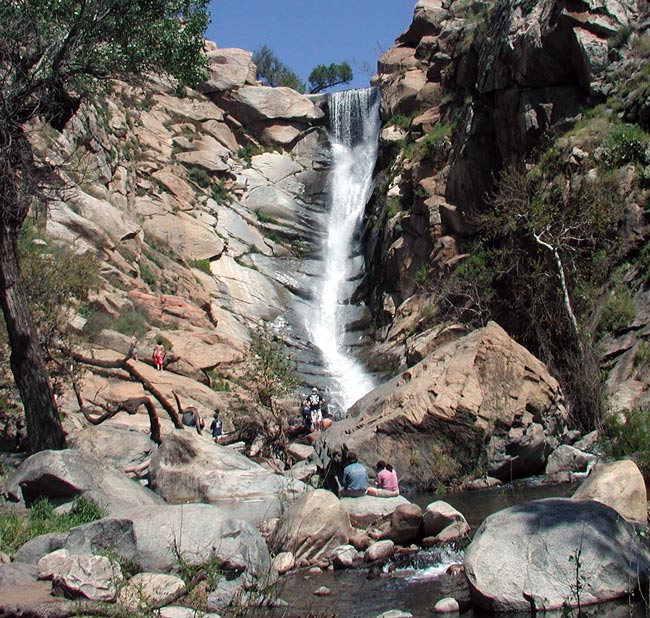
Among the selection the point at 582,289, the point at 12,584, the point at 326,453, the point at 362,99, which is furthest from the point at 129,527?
the point at 362,99

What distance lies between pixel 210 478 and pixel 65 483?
4429 millimetres

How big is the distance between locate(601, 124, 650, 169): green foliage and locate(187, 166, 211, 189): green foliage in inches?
1067

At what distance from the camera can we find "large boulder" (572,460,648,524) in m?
8.83

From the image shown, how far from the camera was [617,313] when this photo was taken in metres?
19.7

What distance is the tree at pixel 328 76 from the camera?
267 ft

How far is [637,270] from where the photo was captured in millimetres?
20531

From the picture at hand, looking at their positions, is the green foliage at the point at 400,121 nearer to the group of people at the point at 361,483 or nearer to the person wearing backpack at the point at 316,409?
the person wearing backpack at the point at 316,409

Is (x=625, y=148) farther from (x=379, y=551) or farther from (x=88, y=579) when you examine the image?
(x=88, y=579)

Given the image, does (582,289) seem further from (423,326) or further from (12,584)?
(12,584)

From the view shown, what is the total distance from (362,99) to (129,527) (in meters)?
46.0

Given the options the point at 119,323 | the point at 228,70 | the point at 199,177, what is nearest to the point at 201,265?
the point at 199,177

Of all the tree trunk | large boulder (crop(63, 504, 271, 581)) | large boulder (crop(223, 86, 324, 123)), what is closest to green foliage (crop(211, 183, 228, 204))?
large boulder (crop(223, 86, 324, 123))

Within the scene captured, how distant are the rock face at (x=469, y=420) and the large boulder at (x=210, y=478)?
2415mm

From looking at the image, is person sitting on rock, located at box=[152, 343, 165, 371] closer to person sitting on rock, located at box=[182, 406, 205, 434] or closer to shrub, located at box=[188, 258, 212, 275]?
person sitting on rock, located at box=[182, 406, 205, 434]
